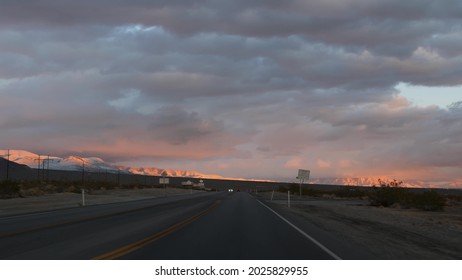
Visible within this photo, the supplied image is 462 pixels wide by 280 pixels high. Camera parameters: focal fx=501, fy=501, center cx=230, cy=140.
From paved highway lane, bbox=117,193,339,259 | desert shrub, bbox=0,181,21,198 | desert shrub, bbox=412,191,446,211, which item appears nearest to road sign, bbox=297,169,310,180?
desert shrub, bbox=412,191,446,211

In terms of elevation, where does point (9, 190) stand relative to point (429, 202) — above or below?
above

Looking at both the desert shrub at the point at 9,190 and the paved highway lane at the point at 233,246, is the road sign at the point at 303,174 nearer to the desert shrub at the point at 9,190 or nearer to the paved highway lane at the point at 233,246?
the desert shrub at the point at 9,190

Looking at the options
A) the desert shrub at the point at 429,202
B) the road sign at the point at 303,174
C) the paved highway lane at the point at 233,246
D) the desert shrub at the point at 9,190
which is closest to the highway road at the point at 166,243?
the paved highway lane at the point at 233,246

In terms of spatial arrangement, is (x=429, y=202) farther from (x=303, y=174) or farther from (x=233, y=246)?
(x=233, y=246)

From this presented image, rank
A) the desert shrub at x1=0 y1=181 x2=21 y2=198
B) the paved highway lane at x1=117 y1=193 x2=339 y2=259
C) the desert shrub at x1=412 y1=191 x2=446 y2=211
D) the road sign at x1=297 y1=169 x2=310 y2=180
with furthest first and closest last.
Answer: the desert shrub at x1=0 y1=181 x2=21 y2=198, the desert shrub at x1=412 y1=191 x2=446 y2=211, the road sign at x1=297 y1=169 x2=310 y2=180, the paved highway lane at x1=117 y1=193 x2=339 y2=259

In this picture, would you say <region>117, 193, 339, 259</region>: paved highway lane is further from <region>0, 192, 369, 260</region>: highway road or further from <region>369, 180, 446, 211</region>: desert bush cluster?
<region>369, 180, 446, 211</region>: desert bush cluster

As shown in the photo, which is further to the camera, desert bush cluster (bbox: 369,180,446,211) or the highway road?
desert bush cluster (bbox: 369,180,446,211)

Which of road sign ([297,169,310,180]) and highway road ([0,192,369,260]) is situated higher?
road sign ([297,169,310,180])

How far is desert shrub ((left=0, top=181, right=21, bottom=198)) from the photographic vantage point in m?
62.6

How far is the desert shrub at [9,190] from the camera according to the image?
62591 millimetres

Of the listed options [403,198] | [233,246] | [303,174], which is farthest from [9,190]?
[233,246]

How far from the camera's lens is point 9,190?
63.9 meters

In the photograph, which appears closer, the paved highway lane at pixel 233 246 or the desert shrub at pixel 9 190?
the paved highway lane at pixel 233 246
